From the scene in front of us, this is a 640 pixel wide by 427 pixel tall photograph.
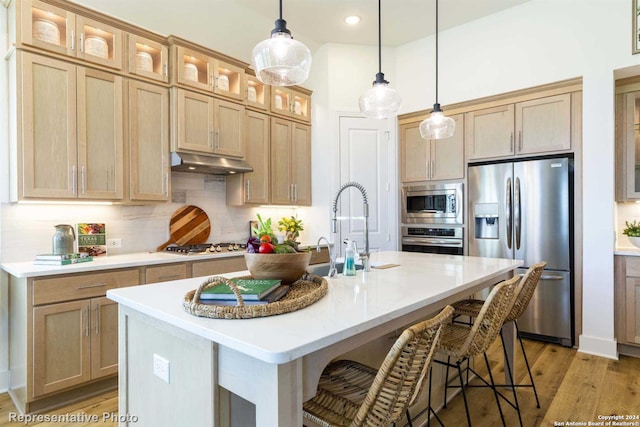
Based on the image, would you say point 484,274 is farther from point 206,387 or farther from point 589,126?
point 589,126

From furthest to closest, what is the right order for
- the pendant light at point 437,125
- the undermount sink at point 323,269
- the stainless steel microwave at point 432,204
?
the stainless steel microwave at point 432,204, the pendant light at point 437,125, the undermount sink at point 323,269

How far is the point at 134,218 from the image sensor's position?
3.18 meters

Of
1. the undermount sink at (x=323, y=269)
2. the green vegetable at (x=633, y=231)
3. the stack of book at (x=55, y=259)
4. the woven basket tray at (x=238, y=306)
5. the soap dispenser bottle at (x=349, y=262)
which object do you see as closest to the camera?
the woven basket tray at (x=238, y=306)

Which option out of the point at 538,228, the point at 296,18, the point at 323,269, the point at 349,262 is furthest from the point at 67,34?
the point at 538,228

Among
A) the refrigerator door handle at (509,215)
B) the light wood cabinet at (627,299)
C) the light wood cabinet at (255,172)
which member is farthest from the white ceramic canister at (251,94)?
the light wood cabinet at (627,299)

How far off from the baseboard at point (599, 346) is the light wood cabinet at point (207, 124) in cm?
349

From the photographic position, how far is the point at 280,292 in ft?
4.43

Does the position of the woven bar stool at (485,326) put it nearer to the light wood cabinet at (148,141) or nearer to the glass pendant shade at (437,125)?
the glass pendant shade at (437,125)

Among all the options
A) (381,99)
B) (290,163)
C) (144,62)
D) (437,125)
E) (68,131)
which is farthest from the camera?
(290,163)

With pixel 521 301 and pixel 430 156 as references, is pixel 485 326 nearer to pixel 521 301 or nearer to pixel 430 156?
pixel 521 301

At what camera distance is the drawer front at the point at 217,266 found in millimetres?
2963

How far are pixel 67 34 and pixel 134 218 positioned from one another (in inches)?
56.5

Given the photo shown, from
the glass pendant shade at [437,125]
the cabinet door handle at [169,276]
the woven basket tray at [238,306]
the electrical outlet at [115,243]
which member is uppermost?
the glass pendant shade at [437,125]

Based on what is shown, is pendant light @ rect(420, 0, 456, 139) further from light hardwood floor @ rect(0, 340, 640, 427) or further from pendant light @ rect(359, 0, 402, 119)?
light hardwood floor @ rect(0, 340, 640, 427)
